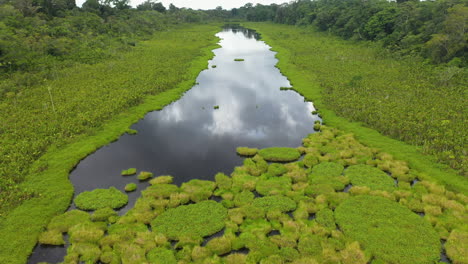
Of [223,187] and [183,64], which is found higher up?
[183,64]

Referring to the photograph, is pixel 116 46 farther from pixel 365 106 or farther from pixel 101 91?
pixel 365 106

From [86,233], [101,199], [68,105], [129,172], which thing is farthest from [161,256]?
[68,105]

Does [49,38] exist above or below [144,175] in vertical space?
above

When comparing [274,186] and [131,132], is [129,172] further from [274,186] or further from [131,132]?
[274,186]

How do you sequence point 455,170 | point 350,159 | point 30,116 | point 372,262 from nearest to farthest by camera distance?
1. point 372,262
2. point 455,170
3. point 350,159
4. point 30,116

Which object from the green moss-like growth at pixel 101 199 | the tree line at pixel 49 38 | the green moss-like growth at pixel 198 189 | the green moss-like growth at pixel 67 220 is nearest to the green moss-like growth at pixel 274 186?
the green moss-like growth at pixel 198 189

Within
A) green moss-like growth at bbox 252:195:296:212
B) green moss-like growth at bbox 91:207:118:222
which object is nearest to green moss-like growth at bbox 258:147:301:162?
green moss-like growth at bbox 252:195:296:212

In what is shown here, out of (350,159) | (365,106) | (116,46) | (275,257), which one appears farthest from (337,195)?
(116,46)
